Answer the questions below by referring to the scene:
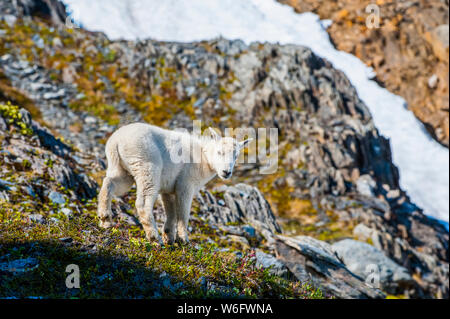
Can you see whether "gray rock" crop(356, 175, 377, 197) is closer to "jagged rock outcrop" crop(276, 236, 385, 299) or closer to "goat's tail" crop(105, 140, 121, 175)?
"jagged rock outcrop" crop(276, 236, 385, 299)

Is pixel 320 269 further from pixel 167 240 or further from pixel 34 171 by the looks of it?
pixel 34 171

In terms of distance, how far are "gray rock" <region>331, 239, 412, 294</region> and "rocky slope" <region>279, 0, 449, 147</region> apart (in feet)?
127

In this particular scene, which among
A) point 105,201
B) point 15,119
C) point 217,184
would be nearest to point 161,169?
point 105,201

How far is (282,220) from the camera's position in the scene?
2506 centimetres

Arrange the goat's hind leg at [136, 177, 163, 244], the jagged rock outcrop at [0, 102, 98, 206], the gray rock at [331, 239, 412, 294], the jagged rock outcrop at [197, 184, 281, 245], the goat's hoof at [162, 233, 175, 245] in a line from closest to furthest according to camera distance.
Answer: the goat's hind leg at [136, 177, 163, 244], the goat's hoof at [162, 233, 175, 245], the jagged rock outcrop at [0, 102, 98, 206], the jagged rock outcrop at [197, 184, 281, 245], the gray rock at [331, 239, 412, 294]

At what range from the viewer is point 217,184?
2667 cm

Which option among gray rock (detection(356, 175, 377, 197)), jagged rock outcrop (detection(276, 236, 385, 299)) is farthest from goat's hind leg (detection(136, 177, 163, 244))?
gray rock (detection(356, 175, 377, 197))

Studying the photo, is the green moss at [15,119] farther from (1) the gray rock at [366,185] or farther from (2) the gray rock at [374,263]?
(1) the gray rock at [366,185]

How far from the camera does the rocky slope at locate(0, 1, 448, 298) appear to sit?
8.61 m

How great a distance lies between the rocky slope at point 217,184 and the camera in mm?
8609

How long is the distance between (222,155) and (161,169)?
1.51 meters

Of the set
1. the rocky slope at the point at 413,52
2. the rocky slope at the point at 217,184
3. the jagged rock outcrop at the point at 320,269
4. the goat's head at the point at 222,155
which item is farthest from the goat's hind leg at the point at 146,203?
the rocky slope at the point at 413,52

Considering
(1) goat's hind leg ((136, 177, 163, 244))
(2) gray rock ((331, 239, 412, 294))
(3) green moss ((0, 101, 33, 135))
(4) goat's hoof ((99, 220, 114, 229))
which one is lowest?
(2) gray rock ((331, 239, 412, 294))
